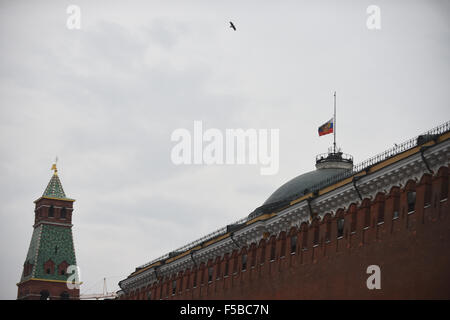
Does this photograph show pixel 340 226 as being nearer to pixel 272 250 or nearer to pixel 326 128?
pixel 272 250

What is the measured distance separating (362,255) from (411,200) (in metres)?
4.46

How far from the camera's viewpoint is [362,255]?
45625mm

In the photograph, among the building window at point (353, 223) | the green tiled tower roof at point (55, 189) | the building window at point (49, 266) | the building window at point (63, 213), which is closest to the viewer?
the building window at point (353, 223)

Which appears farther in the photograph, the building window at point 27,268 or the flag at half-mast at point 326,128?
the building window at point 27,268

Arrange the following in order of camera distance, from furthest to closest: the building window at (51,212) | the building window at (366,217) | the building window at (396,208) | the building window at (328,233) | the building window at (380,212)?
1. the building window at (51,212)
2. the building window at (328,233)
3. the building window at (366,217)
4. the building window at (380,212)
5. the building window at (396,208)

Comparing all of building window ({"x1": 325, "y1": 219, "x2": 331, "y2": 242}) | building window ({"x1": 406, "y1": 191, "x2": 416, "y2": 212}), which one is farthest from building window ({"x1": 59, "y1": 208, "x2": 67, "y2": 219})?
building window ({"x1": 406, "y1": 191, "x2": 416, "y2": 212})

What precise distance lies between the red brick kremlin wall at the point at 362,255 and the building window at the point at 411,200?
0.22 ft

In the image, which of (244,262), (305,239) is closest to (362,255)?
(305,239)

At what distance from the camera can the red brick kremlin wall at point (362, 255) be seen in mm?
40312

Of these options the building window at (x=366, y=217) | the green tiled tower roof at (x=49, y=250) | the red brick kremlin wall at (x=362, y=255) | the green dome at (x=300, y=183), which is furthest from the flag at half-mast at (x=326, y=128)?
the green tiled tower roof at (x=49, y=250)

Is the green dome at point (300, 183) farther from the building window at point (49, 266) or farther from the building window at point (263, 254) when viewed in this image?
the building window at point (49, 266)
